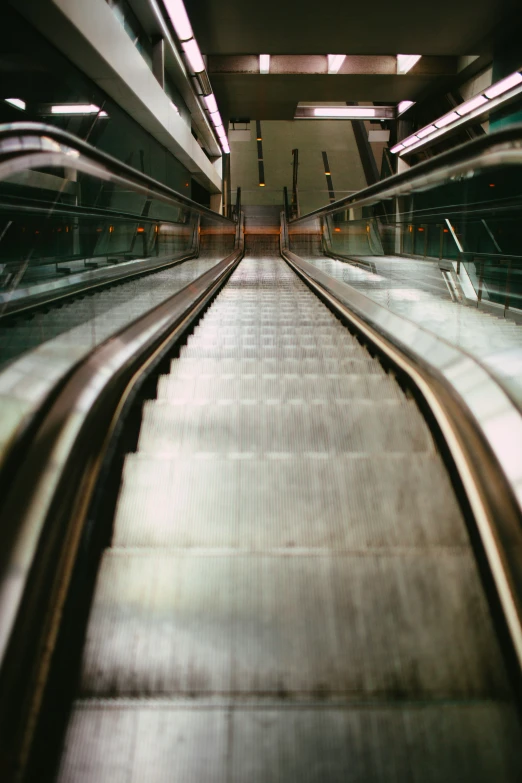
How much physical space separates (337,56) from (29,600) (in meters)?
12.5

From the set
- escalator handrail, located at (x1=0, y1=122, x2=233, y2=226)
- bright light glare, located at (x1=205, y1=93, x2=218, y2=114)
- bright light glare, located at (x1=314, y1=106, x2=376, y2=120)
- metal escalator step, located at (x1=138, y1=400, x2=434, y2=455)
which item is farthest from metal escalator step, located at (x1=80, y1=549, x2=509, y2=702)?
bright light glare, located at (x1=314, y1=106, x2=376, y2=120)

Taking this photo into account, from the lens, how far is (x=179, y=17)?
728 centimetres

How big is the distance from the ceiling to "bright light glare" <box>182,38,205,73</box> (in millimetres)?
690

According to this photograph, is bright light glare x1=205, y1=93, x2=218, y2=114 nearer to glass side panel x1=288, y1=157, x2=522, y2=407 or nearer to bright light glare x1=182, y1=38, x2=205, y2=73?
bright light glare x1=182, y1=38, x2=205, y2=73

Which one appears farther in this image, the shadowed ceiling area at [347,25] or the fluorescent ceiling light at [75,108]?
the shadowed ceiling area at [347,25]

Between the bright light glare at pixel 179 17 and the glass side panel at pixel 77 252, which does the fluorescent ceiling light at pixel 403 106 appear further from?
the glass side panel at pixel 77 252

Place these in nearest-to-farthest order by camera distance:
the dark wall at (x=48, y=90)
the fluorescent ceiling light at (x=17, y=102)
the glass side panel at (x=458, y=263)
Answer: the glass side panel at (x=458, y=263) < the dark wall at (x=48, y=90) < the fluorescent ceiling light at (x=17, y=102)

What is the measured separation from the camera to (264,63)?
11.1 metres

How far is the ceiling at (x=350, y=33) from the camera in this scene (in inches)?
326

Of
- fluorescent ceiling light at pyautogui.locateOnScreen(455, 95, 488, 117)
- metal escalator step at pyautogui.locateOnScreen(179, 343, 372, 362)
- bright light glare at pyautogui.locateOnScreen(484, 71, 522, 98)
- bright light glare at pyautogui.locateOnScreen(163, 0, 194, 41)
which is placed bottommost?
metal escalator step at pyautogui.locateOnScreen(179, 343, 372, 362)

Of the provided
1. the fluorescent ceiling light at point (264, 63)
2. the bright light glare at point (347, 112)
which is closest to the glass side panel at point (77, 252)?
the fluorescent ceiling light at point (264, 63)

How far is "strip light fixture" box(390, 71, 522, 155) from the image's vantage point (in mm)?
8406

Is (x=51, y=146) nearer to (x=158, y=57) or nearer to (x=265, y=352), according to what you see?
(x=265, y=352)

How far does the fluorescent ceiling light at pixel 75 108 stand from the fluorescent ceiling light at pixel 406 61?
6.87m
